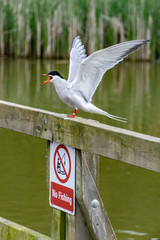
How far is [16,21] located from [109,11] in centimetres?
256

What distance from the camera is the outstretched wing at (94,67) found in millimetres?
3140

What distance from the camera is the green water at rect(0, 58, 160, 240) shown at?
194 inches

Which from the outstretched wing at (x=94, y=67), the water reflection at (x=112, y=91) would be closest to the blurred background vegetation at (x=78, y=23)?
the water reflection at (x=112, y=91)

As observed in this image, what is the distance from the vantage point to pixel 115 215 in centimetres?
506

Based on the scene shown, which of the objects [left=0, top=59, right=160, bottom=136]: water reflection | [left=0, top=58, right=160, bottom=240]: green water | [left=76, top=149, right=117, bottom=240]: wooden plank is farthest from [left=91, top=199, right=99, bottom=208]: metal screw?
[left=0, top=59, right=160, bottom=136]: water reflection

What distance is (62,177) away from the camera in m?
2.82

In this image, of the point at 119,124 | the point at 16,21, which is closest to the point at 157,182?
the point at 119,124

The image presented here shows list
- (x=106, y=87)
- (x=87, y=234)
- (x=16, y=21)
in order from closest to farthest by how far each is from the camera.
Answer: (x=87, y=234)
(x=106, y=87)
(x=16, y=21)

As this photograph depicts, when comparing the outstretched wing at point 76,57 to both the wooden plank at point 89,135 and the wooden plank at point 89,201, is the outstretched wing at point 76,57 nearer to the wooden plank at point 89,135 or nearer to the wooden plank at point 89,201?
the wooden plank at point 89,135

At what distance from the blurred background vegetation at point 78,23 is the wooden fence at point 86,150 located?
12.0m

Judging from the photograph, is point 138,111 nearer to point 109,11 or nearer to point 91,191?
point 109,11

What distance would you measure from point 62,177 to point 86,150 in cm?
26

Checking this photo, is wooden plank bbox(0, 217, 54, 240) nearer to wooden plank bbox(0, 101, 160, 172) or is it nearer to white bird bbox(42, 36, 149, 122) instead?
wooden plank bbox(0, 101, 160, 172)

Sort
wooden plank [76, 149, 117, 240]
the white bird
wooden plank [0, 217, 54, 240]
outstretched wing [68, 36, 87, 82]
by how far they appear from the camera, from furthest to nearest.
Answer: outstretched wing [68, 36, 87, 82]
the white bird
wooden plank [0, 217, 54, 240]
wooden plank [76, 149, 117, 240]
